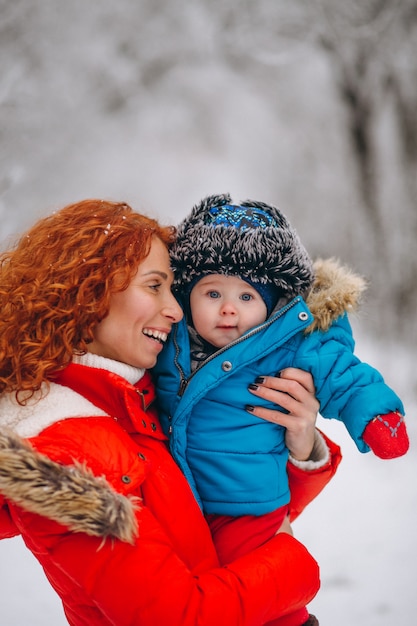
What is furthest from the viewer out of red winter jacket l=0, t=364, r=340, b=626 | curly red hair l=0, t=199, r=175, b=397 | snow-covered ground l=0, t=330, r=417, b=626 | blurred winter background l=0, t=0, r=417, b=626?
blurred winter background l=0, t=0, r=417, b=626

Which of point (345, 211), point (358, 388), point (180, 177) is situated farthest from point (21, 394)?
point (345, 211)

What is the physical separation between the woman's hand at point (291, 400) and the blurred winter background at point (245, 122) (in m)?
2.70

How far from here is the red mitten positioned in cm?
162

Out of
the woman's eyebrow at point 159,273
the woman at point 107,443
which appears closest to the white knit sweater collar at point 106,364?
the woman at point 107,443

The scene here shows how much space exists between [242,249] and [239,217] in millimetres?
127

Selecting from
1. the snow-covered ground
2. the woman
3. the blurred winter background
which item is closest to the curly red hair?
the woman

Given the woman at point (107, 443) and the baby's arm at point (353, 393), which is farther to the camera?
the baby's arm at point (353, 393)

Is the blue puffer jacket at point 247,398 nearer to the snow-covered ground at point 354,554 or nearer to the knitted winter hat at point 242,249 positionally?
the knitted winter hat at point 242,249

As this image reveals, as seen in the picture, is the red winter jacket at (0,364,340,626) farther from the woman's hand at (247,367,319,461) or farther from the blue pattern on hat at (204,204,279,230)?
the blue pattern on hat at (204,204,279,230)

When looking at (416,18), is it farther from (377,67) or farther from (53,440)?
(53,440)

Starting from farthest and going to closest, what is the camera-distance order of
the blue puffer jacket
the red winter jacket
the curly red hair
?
the blue puffer jacket < the curly red hair < the red winter jacket

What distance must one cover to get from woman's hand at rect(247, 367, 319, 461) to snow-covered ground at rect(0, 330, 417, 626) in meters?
1.80

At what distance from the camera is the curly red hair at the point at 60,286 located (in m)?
1.58

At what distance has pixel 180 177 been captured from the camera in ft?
17.5
